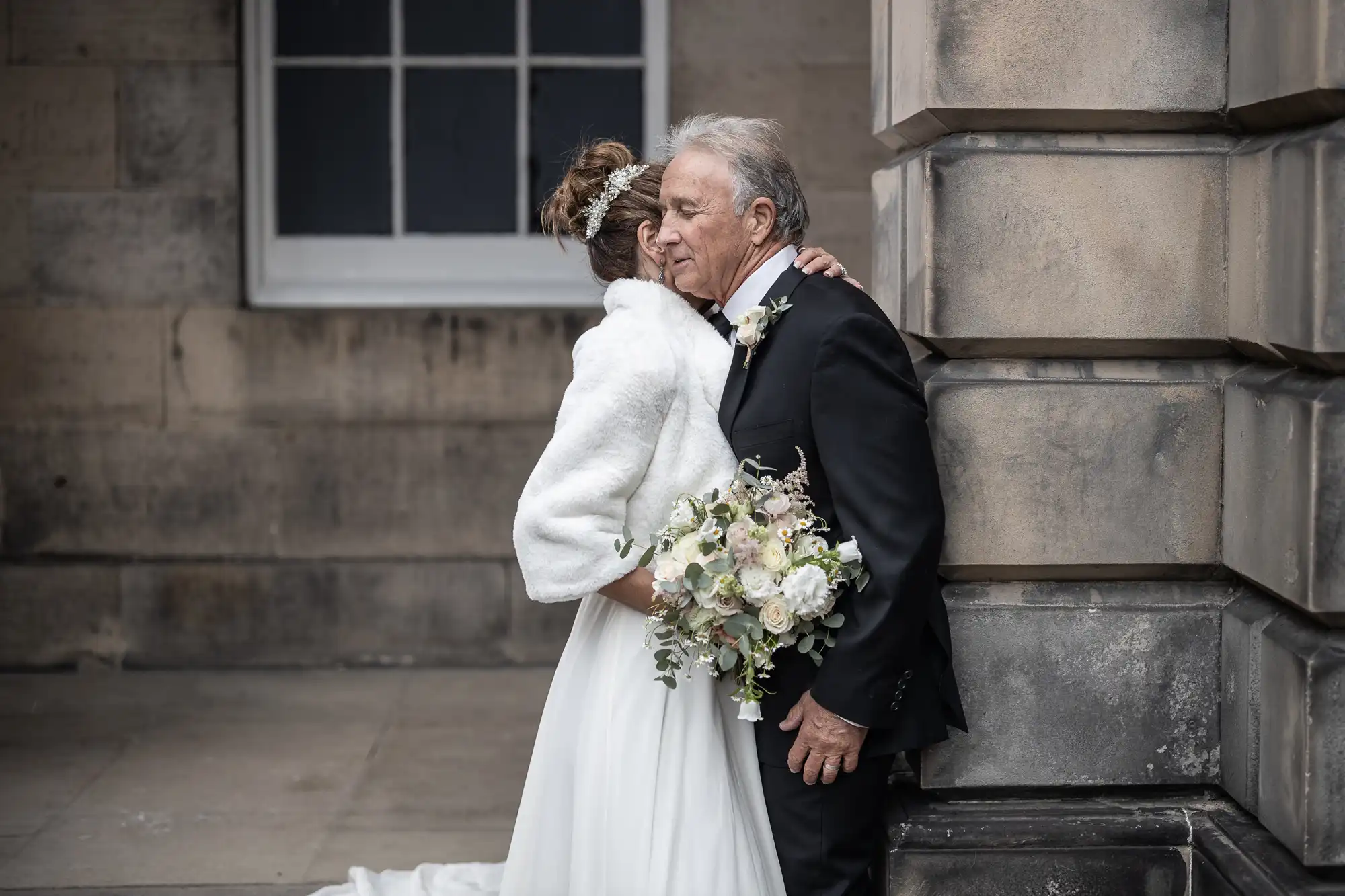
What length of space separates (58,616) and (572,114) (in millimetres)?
3010

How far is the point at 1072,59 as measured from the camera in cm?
340

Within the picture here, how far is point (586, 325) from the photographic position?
6.83 meters

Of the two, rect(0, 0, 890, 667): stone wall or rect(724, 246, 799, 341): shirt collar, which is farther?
rect(0, 0, 890, 667): stone wall

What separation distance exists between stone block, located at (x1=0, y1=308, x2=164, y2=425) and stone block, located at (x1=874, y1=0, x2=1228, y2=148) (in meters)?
4.40

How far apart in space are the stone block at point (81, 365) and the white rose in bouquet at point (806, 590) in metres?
4.57

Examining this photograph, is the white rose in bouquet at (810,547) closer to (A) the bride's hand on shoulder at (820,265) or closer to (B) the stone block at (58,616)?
(A) the bride's hand on shoulder at (820,265)

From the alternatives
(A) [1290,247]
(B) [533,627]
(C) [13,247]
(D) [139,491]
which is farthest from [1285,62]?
(C) [13,247]

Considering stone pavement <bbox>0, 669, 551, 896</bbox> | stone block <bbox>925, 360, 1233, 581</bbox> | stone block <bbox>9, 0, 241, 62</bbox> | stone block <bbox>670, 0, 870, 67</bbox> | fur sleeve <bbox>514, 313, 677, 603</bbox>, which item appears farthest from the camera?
stone block <bbox>670, 0, 870, 67</bbox>

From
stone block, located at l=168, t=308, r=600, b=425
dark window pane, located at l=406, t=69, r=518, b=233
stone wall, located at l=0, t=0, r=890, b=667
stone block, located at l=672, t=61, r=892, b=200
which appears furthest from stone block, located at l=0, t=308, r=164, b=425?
stone block, located at l=672, t=61, r=892, b=200

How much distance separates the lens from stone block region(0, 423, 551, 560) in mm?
6863

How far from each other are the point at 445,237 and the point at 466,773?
8.28ft

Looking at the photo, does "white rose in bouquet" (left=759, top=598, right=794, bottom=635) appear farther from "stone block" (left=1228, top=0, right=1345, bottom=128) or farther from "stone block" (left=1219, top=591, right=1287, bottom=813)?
"stone block" (left=1228, top=0, right=1345, bottom=128)

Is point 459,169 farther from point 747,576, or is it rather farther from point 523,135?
point 747,576

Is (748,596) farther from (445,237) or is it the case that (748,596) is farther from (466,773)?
(445,237)
